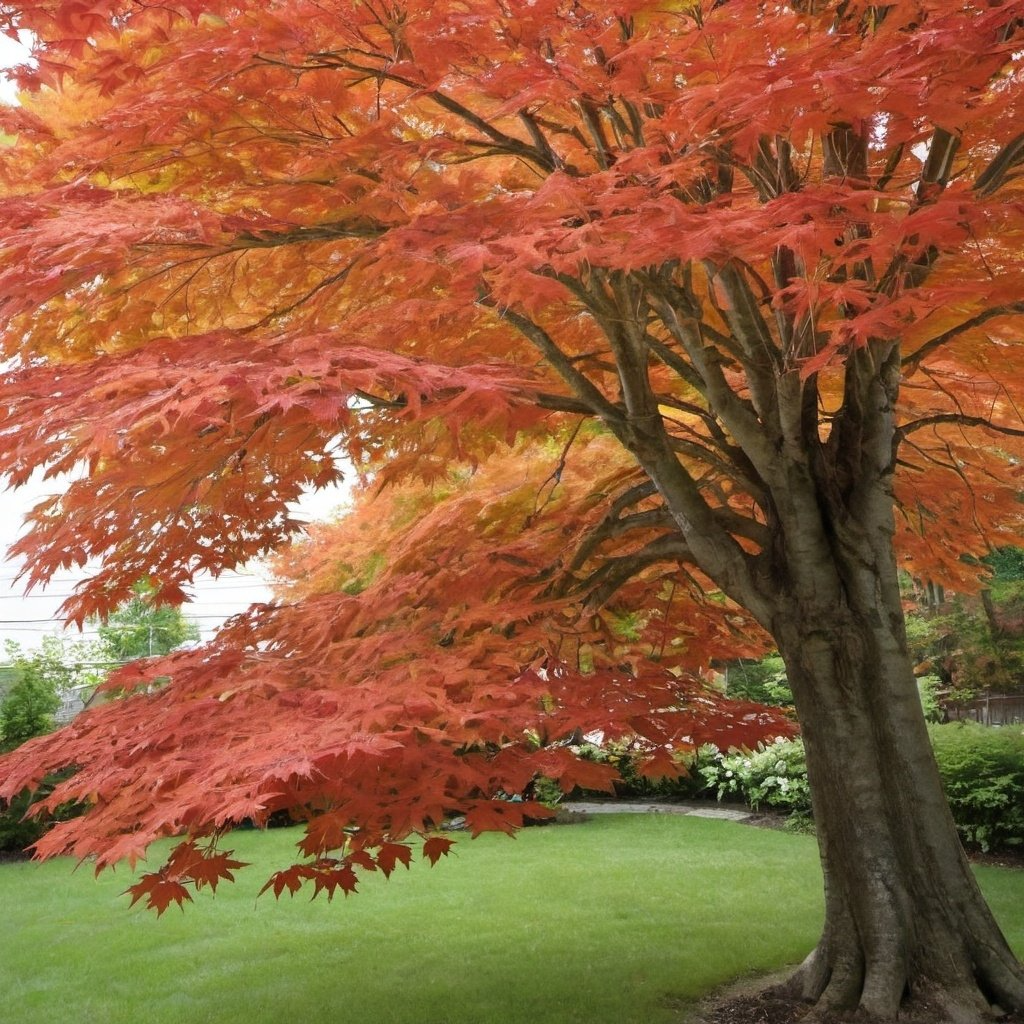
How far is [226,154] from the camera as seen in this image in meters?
4.56

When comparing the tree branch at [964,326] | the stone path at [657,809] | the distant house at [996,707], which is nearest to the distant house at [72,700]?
the stone path at [657,809]

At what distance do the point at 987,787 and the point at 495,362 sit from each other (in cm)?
862

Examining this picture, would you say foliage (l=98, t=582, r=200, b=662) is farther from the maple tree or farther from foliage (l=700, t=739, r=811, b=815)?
the maple tree

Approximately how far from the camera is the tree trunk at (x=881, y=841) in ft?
16.6

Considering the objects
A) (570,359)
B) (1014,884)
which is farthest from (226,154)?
(1014,884)

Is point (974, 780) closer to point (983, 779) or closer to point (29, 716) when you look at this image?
point (983, 779)

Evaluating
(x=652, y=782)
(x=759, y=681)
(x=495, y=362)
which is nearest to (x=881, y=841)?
(x=495, y=362)

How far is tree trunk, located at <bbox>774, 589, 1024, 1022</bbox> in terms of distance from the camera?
5074 millimetres

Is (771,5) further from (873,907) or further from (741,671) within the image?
(741,671)

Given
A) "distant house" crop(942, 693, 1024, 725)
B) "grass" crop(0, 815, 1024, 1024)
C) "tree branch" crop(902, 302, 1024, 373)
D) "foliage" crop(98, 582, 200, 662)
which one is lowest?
"grass" crop(0, 815, 1024, 1024)

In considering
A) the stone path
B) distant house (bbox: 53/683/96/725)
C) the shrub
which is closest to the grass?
the stone path

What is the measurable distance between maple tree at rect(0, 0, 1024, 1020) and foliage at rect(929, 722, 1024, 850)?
5454 millimetres

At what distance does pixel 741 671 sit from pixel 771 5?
1609 cm

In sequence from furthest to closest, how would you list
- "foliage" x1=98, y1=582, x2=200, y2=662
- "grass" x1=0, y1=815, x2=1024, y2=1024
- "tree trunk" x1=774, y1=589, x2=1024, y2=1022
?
1. "foliage" x1=98, y1=582, x2=200, y2=662
2. "grass" x1=0, y1=815, x2=1024, y2=1024
3. "tree trunk" x1=774, y1=589, x2=1024, y2=1022
